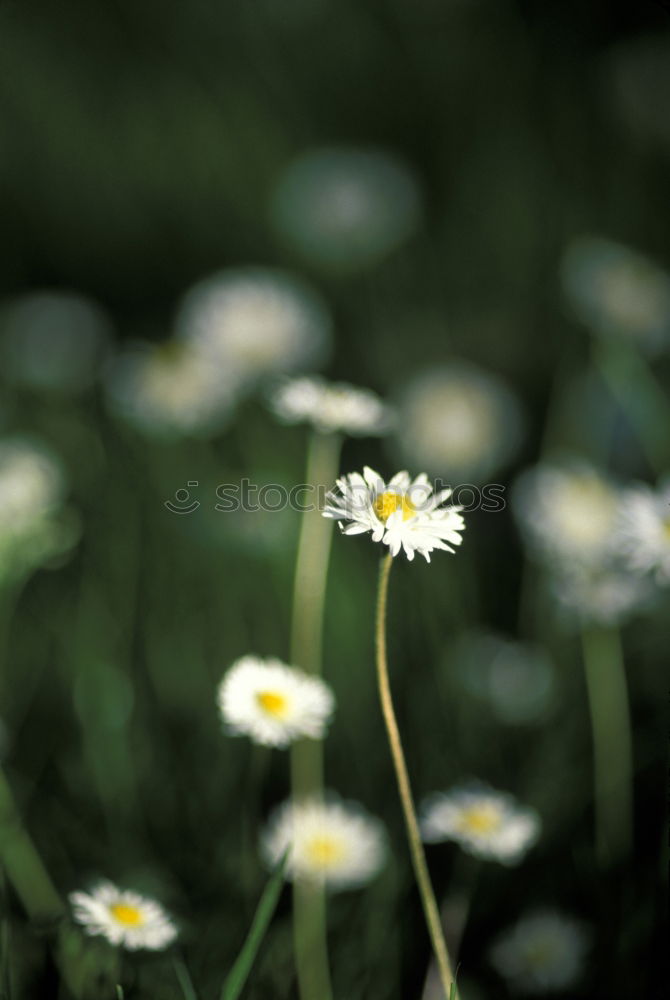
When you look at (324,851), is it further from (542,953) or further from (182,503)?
(182,503)

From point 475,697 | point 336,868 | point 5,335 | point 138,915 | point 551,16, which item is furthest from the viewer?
point 551,16

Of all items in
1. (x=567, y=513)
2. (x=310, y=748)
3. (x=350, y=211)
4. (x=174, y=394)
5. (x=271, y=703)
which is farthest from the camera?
(x=350, y=211)

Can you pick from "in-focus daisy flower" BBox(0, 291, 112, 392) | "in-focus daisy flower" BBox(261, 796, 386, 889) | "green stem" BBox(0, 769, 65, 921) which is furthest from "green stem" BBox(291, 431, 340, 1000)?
"in-focus daisy flower" BBox(0, 291, 112, 392)

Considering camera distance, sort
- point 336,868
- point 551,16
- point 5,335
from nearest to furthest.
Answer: point 336,868, point 5,335, point 551,16

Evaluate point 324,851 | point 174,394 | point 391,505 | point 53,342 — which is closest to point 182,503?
point 174,394

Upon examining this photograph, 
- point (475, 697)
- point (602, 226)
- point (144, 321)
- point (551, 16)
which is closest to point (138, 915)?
point (475, 697)

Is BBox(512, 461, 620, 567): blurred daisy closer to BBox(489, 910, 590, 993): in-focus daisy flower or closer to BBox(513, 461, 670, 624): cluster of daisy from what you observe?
BBox(513, 461, 670, 624): cluster of daisy

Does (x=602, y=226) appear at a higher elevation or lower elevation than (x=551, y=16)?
lower

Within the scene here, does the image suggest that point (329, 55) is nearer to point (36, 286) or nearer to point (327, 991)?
point (36, 286)
